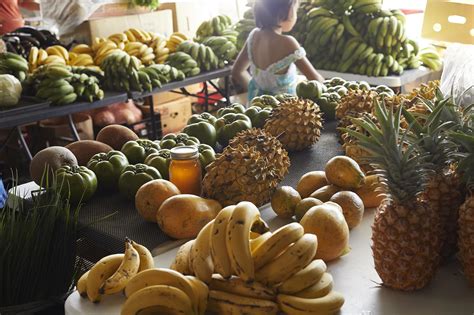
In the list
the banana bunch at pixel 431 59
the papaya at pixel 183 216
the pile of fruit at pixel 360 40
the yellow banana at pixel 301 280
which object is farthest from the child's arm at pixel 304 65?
the yellow banana at pixel 301 280

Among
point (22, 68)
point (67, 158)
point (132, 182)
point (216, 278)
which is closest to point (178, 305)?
point (216, 278)

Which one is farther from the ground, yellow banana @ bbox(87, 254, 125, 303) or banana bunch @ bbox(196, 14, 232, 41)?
yellow banana @ bbox(87, 254, 125, 303)

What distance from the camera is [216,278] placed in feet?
4.71

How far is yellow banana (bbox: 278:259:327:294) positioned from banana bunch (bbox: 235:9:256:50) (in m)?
4.67

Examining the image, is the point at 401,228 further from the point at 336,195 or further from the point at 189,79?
the point at 189,79

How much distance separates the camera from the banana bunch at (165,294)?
1319mm

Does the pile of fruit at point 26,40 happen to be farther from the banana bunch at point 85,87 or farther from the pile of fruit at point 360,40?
the pile of fruit at point 360,40

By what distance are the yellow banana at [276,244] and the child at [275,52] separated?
113 inches

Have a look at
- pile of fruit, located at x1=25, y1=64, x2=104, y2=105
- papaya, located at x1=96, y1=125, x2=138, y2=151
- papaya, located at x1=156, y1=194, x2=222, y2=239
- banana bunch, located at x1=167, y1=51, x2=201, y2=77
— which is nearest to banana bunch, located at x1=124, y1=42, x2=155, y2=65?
banana bunch, located at x1=167, y1=51, x2=201, y2=77

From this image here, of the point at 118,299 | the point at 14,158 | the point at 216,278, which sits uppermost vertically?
the point at 216,278

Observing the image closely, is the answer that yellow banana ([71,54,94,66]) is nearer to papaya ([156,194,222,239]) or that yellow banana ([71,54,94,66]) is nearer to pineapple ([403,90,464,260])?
papaya ([156,194,222,239])

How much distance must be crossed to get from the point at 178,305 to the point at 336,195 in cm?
76

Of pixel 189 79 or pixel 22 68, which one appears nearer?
pixel 22 68

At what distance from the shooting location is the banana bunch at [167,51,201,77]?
5.29m
